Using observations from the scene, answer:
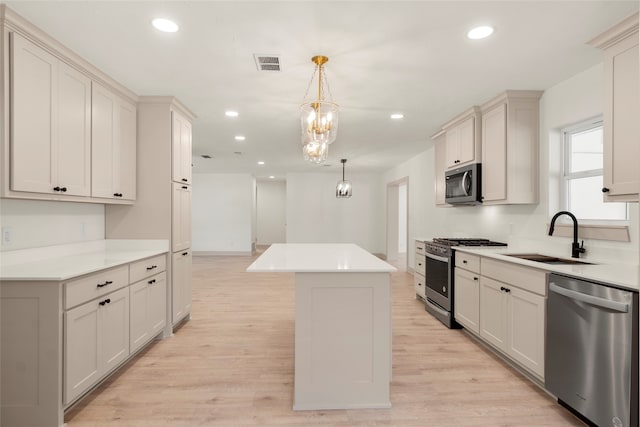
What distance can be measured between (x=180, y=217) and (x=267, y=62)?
1.97m

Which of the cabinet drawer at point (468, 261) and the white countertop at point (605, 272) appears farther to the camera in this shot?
the cabinet drawer at point (468, 261)

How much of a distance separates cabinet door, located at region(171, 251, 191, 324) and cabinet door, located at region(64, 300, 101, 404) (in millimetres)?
1252

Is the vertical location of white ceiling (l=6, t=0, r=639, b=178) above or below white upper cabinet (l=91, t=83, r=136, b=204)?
above

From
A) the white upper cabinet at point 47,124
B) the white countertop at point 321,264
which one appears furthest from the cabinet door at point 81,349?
the white countertop at point 321,264

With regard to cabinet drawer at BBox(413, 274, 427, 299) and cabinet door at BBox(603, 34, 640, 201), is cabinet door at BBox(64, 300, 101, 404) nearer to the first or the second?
cabinet door at BBox(603, 34, 640, 201)

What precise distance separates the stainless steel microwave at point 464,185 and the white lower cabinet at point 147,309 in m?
3.49

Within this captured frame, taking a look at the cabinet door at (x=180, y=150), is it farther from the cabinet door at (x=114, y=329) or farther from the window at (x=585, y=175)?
the window at (x=585, y=175)

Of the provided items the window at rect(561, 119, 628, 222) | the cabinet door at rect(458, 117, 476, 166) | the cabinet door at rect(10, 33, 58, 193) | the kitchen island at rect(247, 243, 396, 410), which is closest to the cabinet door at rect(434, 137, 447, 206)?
the cabinet door at rect(458, 117, 476, 166)

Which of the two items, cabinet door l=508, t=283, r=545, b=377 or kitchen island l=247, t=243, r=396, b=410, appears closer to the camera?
kitchen island l=247, t=243, r=396, b=410

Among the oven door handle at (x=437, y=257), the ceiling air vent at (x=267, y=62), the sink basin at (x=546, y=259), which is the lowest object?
the oven door handle at (x=437, y=257)

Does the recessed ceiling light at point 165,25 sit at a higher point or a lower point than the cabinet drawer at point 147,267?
higher

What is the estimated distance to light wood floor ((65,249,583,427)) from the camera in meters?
2.09

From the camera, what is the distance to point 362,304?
7.11 feet

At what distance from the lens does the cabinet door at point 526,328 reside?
2377 mm
